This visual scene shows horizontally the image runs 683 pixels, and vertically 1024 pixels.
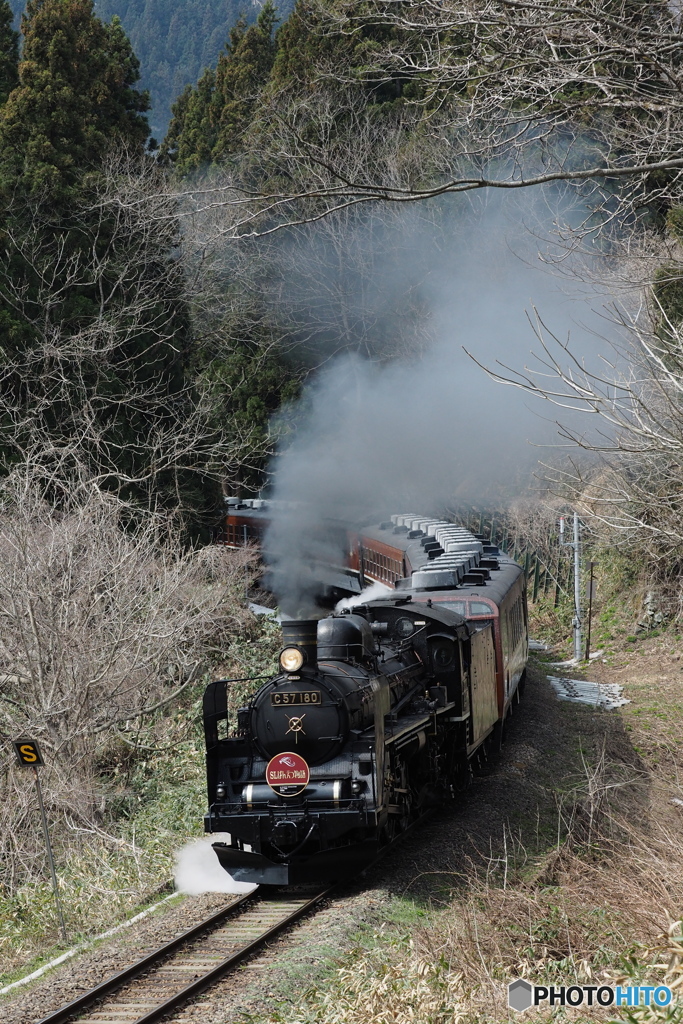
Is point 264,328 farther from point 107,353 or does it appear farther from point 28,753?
point 28,753

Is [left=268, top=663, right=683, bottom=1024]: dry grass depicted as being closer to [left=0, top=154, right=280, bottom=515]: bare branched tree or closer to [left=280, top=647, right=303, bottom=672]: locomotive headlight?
[left=280, top=647, right=303, bottom=672]: locomotive headlight

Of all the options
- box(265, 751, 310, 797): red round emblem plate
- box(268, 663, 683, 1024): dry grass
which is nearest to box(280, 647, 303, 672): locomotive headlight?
box(265, 751, 310, 797): red round emblem plate

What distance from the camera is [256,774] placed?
9.30 meters

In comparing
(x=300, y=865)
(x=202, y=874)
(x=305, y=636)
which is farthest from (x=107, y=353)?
(x=300, y=865)

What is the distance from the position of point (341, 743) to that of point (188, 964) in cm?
220

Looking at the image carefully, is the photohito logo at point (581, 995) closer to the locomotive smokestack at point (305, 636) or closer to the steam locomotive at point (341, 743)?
the steam locomotive at point (341, 743)

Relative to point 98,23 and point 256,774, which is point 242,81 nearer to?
point 98,23

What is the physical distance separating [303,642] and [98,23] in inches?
979

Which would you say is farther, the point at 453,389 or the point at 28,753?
the point at 453,389

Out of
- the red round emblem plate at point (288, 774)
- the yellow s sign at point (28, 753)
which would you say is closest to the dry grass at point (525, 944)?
the red round emblem plate at point (288, 774)

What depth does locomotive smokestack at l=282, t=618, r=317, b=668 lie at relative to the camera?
9.10 m

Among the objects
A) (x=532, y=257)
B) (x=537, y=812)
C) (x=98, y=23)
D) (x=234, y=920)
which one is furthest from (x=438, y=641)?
(x=98, y=23)

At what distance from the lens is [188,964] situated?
7.87 m

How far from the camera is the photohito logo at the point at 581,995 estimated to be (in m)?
5.85
